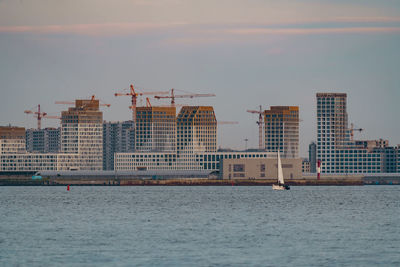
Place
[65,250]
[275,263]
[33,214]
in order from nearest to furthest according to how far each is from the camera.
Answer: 1. [275,263]
2. [65,250]
3. [33,214]

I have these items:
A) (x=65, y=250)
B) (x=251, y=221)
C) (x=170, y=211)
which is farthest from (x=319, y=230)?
(x=170, y=211)

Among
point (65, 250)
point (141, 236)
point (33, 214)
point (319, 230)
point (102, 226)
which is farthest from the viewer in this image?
point (33, 214)

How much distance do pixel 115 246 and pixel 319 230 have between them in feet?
91.3

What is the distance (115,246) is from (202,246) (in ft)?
28.4

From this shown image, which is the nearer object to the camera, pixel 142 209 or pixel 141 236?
pixel 141 236

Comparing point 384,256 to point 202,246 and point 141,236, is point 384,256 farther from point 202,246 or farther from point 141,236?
point 141,236

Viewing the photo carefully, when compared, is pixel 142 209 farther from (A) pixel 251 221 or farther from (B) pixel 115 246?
Result: (B) pixel 115 246

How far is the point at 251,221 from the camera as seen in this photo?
119 meters

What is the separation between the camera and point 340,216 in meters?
129

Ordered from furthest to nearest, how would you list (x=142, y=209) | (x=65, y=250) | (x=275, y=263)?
(x=142, y=209) < (x=65, y=250) < (x=275, y=263)

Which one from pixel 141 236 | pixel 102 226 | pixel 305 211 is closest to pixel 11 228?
pixel 102 226

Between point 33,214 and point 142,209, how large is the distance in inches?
785

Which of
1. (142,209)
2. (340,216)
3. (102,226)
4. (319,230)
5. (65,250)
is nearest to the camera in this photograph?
(65,250)

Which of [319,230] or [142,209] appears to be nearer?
[319,230]
